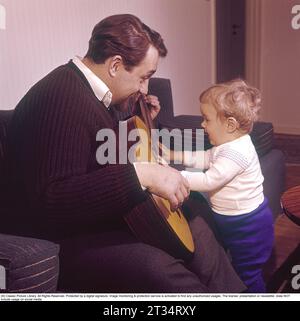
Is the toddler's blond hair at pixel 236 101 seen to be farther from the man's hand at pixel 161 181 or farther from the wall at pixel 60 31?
the wall at pixel 60 31

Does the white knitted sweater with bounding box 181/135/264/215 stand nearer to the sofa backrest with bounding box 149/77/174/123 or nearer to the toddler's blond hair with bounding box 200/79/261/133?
the toddler's blond hair with bounding box 200/79/261/133

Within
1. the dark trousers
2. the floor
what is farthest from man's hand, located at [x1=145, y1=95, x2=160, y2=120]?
the floor

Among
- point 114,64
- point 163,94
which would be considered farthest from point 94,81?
point 163,94

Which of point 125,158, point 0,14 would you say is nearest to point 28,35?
point 0,14

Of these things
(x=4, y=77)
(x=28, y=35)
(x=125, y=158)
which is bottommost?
(x=125, y=158)

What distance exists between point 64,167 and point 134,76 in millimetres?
257

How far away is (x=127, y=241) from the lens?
91cm

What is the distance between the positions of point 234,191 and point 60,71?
50cm

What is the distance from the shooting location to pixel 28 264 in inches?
28.8

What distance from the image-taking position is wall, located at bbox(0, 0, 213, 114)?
123 centimetres

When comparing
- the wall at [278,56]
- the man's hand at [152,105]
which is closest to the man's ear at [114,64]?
the man's hand at [152,105]

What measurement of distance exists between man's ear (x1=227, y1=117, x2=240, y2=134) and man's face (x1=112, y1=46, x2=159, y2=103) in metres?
0.26

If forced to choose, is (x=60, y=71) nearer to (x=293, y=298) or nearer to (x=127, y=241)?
(x=127, y=241)

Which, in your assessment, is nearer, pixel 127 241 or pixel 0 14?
pixel 127 241
